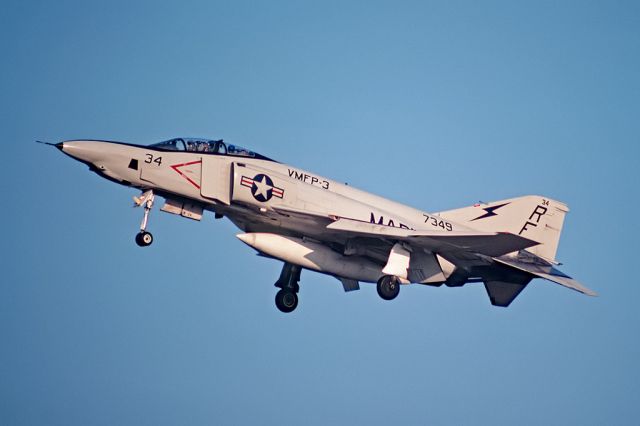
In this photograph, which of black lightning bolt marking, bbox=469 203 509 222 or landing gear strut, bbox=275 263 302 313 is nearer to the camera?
black lightning bolt marking, bbox=469 203 509 222

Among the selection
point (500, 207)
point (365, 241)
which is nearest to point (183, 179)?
point (365, 241)

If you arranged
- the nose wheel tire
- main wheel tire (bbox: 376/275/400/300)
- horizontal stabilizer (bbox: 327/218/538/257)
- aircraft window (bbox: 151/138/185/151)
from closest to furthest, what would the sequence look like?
1. the nose wheel tire
2. horizontal stabilizer (bbox: 327/218/538/257)
3. aircraft window (bbox: 151/138/185/151)
4. main wheel tire (bbox: 376/275/400/300)

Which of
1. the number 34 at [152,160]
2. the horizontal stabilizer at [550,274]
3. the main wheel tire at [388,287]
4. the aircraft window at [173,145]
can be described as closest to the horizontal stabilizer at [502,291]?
the horizontal stabilizer at [550,274]

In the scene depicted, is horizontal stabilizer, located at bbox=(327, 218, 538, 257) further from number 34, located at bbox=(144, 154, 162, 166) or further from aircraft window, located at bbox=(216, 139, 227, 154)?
number 34, located at bbox=(144, 154, 162, 166)

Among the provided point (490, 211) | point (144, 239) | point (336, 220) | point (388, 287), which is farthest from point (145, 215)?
point (490, 211)

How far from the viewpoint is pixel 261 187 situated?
69.1 ft

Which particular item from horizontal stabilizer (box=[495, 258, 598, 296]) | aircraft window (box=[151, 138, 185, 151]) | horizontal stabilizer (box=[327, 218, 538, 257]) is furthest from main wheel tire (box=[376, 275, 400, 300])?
aircraft window (box=[151, 138, 185, 151])

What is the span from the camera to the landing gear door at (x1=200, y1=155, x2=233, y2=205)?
2112 centimetres

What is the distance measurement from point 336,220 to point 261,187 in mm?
1791

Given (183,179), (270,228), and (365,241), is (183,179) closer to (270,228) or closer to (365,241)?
(270,228)

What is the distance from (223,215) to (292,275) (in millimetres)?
3037

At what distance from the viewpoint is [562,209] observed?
2386 centimetres

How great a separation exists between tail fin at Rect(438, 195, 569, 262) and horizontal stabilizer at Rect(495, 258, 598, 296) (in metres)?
0.92

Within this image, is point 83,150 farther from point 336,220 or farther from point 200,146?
point 336,220
